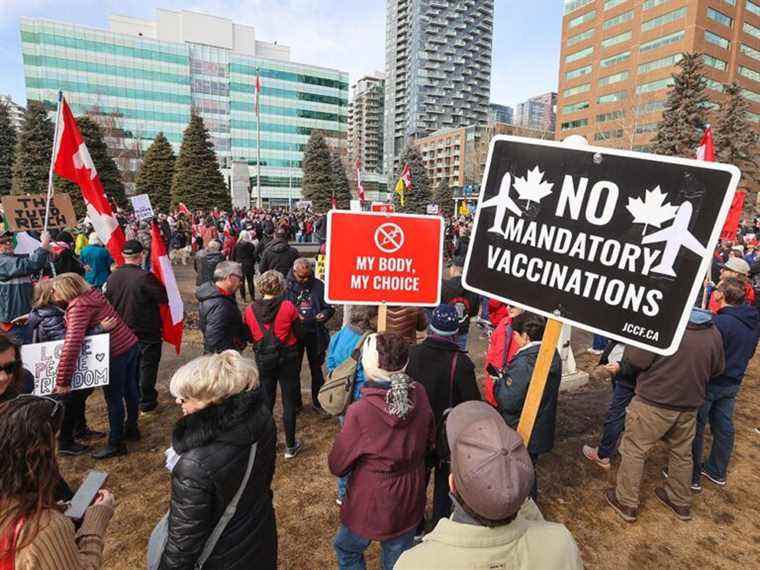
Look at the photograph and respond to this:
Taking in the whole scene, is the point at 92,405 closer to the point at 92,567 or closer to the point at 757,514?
the point at 92,567

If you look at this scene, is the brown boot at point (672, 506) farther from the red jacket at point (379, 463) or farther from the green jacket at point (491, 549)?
the green jacket at point (491, 549)

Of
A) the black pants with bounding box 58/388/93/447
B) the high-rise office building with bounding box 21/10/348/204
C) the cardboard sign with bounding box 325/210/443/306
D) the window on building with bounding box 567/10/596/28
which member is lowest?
the black pants with bounding box 58/388/93/447

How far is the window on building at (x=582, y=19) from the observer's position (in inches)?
2569

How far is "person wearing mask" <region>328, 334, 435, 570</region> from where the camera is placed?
7.31ft

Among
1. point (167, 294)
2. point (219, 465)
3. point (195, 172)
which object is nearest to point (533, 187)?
point (219, 465)

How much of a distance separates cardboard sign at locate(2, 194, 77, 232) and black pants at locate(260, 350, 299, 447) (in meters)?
6.14

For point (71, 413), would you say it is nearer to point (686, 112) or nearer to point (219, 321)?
point (219, 321)

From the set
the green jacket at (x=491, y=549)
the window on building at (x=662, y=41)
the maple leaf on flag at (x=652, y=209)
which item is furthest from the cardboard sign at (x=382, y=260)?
the window on building at (x=662, y=41)

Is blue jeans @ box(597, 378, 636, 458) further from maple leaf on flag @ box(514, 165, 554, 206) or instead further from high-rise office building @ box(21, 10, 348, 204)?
high-rise office building @ box(21, 10, 348, 204)

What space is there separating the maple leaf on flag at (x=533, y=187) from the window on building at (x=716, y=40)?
74.2 meters

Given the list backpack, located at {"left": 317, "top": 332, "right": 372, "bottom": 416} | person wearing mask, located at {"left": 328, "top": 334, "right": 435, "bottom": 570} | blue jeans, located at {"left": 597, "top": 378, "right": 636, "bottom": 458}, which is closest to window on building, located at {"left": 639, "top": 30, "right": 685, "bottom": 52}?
blue jeans, located at {"left": 597, "top": 378, "right": 636, "bottom": 458}

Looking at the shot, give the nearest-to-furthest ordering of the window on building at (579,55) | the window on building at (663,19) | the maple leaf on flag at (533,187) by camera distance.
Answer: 1. the maple leaf on flag at (533,187)
2. the window on building at (663,19)
3. the window on building at (579,55)

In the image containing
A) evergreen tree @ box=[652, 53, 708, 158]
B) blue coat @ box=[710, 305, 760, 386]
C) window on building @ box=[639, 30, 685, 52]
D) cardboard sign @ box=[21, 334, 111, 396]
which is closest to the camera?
cardboard sign @ box=[21, 334, 111, 396]

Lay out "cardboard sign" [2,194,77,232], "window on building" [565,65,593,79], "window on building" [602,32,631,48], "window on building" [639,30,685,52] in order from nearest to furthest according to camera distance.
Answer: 1. "cardboard sign" [2,194,77,232]
2. "window on building" [639,30,685,52]
3. "window on building" [602,32,631,48]
4. "window on building" [565,65,593,79]
